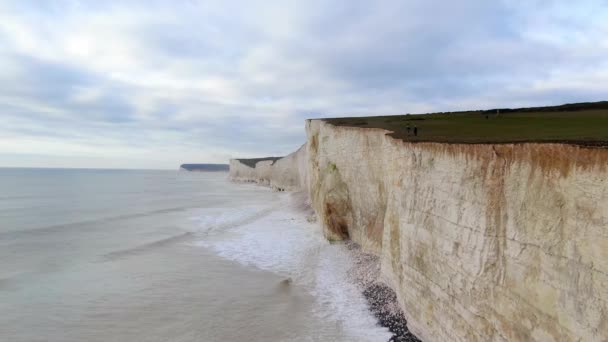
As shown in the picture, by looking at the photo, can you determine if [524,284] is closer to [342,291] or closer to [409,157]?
[409,157]

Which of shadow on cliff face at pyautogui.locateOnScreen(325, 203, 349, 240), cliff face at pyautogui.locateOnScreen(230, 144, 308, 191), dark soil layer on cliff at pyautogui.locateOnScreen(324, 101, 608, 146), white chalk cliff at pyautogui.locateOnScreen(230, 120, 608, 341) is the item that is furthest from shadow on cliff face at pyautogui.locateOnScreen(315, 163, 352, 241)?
cliff face at pyautogui.locateOnScreen(230, 144, 308, 191)

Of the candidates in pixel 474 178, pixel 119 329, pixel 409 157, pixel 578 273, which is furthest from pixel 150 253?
pixel 578 273

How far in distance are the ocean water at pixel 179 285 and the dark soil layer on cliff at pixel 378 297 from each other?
0.32 meters

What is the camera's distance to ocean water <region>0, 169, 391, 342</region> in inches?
430

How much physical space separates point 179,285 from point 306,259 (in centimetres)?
592

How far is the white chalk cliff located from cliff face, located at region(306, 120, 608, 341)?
0.06ft

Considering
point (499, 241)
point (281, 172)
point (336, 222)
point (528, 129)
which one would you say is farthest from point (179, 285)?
point (281, 172)

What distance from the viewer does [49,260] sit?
61.3ft

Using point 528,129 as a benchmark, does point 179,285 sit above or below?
below

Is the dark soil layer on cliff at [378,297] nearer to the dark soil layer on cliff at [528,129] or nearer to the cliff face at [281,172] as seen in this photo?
the dark soil layer on cliff at [528,129]

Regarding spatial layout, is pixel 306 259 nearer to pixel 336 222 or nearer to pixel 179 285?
pixel 336 222

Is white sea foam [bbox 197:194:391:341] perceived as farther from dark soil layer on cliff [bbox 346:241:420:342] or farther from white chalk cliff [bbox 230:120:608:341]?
white chalk cliff [bbox 230:120:608:341]

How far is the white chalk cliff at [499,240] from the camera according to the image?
5367 millimetres

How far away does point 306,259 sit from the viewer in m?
17.9
